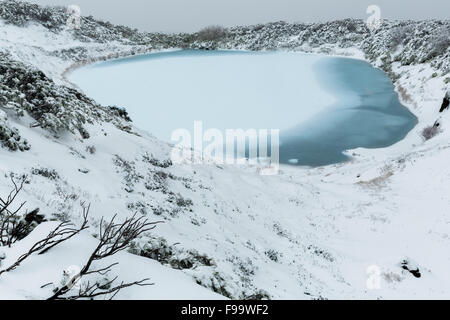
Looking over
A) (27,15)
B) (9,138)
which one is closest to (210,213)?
(9,138)

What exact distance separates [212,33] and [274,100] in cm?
6690

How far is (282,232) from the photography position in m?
13.8

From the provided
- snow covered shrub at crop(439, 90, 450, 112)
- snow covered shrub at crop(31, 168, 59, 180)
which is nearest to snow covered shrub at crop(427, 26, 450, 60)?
snow covered shrub at crop(439, 90, 450, 112)

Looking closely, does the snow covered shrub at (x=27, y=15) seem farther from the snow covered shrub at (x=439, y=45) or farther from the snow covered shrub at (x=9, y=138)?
the snow covered shrub at (x=439, y=45)

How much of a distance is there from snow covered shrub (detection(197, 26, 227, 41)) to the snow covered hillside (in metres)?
→ 77.8

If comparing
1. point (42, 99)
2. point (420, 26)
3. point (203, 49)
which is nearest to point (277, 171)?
point (42, 99)

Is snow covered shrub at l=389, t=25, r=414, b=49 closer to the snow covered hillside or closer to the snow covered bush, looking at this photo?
the snow covered bush

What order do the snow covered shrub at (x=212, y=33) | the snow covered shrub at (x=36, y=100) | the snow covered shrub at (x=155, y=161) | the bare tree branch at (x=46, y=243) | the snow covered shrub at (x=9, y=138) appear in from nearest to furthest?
1. the bare tree branch at (x=46, y=243)
2. the snow covered shrub at (x=9, y=138)
3. the snow covered shrub at (x=36, y=100)
4. the snow covered shrub at (x=155, y=161)
5. the snow covered shrub at (x=212, y=33)

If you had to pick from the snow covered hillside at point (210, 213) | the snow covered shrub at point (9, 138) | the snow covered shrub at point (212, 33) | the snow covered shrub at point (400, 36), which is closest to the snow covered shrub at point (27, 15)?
the snow covered shrub at point (212, 33)

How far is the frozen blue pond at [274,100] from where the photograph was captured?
29.4 meters

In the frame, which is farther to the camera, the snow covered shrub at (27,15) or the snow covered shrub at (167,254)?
the snow covered shrub at (27,15)

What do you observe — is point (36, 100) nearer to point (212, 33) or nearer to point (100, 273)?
point (100, 273)

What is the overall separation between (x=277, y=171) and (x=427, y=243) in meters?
11.2

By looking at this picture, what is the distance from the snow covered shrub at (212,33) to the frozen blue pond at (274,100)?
4008 cm
